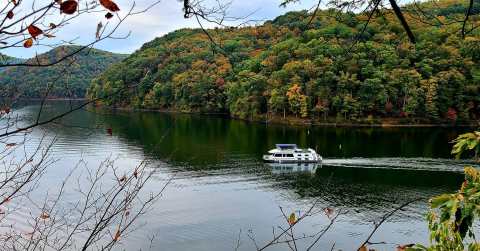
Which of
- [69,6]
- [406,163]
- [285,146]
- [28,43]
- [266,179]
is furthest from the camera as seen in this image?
[285,146]

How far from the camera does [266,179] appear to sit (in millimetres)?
31062

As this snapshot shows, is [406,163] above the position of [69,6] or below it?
below

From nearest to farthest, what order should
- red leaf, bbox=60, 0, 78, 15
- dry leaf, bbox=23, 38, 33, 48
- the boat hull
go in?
1. red leaf, bbox=60, 0, 78, 15
2. dry leaf, bbox=23, 38, 33, 48
3. the boat hull

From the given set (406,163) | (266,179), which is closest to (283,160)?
(266,179)

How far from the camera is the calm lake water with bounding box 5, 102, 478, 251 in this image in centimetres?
2034

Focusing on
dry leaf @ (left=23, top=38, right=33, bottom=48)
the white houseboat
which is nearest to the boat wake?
the white houseboat

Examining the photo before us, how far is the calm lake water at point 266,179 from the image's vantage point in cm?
2034

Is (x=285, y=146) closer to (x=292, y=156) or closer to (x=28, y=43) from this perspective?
(x=292, y=156)

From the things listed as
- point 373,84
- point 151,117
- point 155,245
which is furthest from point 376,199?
point 151,117

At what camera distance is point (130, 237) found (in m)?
20.0

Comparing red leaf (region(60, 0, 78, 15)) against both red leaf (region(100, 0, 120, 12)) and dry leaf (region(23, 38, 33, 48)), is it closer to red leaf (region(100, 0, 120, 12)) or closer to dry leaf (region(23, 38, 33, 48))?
red leaf (region(100, 0, 120, 12))

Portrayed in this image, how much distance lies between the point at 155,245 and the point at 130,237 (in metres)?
1.73

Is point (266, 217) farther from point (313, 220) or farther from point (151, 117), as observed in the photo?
point (151, 117)

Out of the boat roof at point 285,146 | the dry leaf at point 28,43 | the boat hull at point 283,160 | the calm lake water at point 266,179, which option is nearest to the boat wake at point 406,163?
the calm lake water at point 266,179
